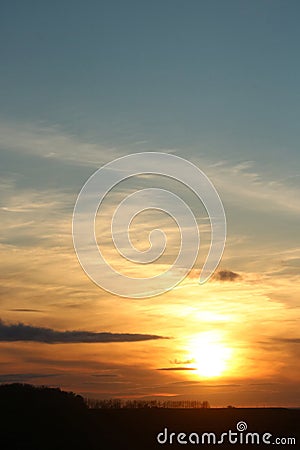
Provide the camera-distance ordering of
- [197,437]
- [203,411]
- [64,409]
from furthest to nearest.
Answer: [203,411]
[64,409]
[197,437]

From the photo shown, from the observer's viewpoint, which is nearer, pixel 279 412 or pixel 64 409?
pixel 64 409

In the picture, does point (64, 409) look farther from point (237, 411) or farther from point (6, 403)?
point (237, 411)

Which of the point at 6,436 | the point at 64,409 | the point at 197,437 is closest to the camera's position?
the point at 6,436

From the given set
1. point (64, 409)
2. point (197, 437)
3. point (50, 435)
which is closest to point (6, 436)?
point (50, 435)

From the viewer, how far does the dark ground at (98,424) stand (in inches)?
2847

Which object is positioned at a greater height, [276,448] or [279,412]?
[279,412]

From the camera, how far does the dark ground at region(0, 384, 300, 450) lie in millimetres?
72312

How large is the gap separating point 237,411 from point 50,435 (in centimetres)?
3038

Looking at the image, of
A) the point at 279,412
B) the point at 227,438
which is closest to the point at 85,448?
the point at 227,438

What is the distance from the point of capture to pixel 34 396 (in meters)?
82.9

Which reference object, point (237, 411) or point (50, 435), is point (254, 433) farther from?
point (50, 435)

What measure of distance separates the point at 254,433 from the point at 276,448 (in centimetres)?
523

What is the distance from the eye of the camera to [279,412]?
96.8m

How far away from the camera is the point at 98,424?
79.9 metres
